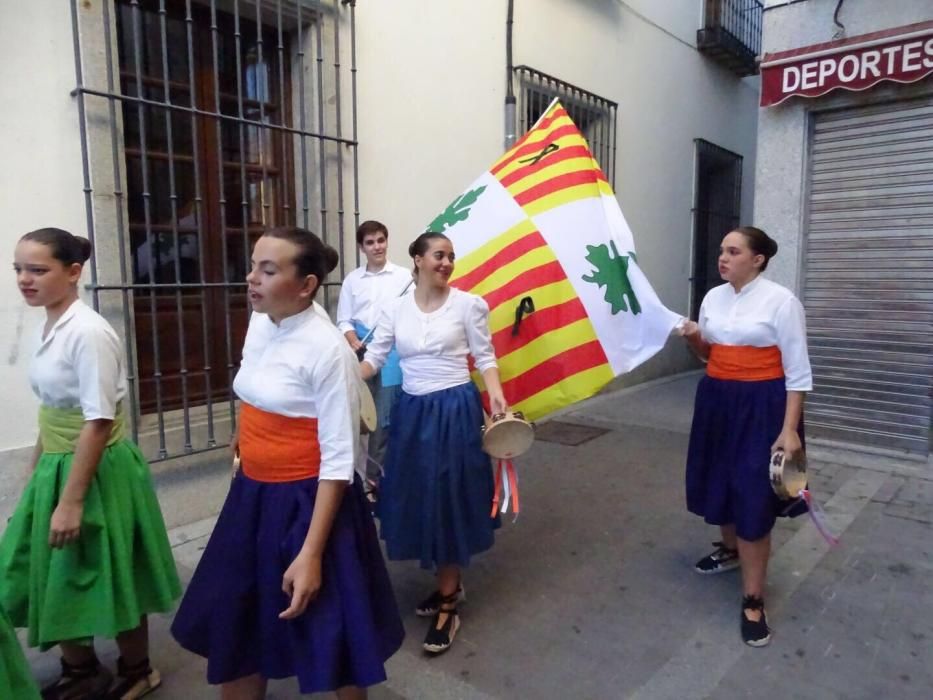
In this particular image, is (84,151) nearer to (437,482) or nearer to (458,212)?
(458,212)

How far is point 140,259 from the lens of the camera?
13.8 ft

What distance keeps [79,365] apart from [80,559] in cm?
65

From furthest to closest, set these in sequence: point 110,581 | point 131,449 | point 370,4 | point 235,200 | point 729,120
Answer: point 729,120
point 370,4
point 235,200
point 131,449
point 110,581

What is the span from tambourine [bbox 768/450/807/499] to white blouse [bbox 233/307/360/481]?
1.81 metres

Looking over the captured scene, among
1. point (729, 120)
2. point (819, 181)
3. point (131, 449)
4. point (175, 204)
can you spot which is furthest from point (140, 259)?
point (729, 120)

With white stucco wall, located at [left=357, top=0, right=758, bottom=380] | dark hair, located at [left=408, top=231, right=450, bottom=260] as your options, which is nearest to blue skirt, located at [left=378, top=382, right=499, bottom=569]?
dark hair, located at [left=408, top=231, right=450, bottom=260]

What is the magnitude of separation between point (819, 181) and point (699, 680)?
486cm

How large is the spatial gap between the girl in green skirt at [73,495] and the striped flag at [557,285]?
1596mm

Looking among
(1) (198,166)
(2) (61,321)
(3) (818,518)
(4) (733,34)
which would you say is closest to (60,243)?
(2) (61,321)

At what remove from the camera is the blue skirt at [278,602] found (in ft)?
6.28

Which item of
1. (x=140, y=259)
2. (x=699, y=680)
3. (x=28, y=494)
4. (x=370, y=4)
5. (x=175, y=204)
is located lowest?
(x=699, y=680)

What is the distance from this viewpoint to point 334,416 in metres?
1.84

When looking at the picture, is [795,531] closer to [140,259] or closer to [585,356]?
[585,356]

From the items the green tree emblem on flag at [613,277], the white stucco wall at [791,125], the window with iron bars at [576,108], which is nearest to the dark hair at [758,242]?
the green tree emblem on flag at [613,277]
